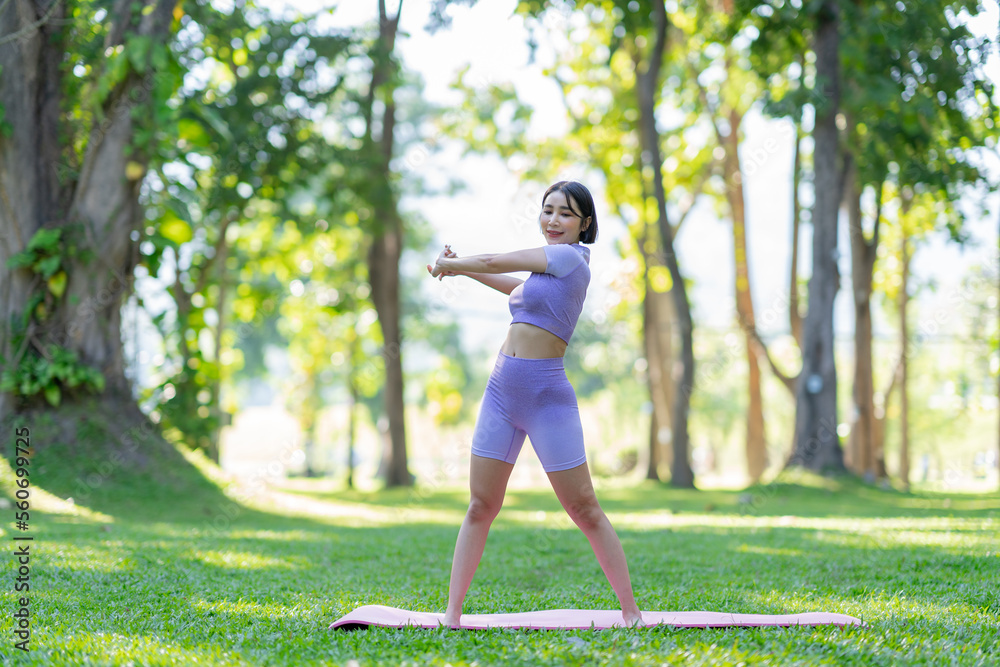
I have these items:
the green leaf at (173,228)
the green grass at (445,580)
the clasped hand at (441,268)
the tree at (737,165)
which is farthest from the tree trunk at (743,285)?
the clasped hand at (441,268)

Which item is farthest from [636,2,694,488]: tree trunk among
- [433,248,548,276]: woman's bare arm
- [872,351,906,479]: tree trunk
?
[433,248,548,276]: woman's bare arm

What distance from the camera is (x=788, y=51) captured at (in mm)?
15039

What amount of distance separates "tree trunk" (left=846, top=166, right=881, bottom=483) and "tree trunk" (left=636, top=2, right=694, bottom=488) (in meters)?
3.25

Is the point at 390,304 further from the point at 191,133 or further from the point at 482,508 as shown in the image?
the point at 482,508

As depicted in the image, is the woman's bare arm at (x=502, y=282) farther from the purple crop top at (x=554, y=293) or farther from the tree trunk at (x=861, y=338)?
A: the tree trunk at (x=861, y=338)

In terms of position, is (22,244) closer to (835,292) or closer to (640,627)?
(640,627)

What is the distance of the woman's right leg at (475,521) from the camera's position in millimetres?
3693

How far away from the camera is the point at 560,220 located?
3.83 m

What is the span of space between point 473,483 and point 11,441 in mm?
7571

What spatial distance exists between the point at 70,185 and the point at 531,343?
850cm


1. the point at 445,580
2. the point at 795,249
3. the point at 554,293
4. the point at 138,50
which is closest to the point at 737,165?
the point at 795,249

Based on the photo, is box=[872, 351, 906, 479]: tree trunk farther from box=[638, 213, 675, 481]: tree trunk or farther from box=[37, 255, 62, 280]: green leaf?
box=[37, 255, 62, 280]: green leaf

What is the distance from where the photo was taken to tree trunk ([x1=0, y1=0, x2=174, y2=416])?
963cm

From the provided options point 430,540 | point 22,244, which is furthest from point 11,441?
point 430,540
